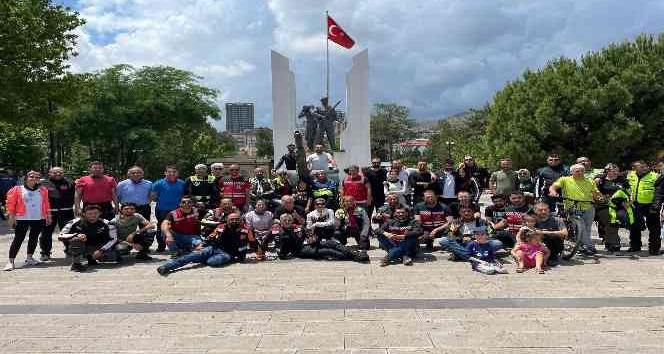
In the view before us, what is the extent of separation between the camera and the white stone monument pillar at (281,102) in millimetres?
19109

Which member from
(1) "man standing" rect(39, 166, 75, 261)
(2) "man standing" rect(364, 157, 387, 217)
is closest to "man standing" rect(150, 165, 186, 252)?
(1) "man standing" rect(39, 166, 75, 261)

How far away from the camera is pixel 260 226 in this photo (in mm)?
7859

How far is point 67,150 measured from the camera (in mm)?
40094

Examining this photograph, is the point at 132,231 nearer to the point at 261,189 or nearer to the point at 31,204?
the point at 31,204

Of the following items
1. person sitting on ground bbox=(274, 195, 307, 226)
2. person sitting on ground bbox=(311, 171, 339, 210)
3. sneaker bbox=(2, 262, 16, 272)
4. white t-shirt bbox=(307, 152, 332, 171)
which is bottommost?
sneaker bbox=(2, 262, 16, 272)

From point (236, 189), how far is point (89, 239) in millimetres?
2375

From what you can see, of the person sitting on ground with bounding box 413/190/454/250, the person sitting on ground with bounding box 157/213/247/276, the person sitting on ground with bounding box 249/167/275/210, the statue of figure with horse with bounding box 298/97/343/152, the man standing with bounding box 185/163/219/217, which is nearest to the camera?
the person sitting on ground with bounding box 157/213/247/276

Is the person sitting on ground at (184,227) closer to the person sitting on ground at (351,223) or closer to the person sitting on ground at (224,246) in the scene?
the person sitting on ground at (224,246)

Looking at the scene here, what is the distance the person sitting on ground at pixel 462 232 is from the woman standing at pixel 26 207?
5.87 meters

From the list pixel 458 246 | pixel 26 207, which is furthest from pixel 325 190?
pixel 26 207

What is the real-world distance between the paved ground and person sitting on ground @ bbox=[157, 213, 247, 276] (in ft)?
0.79

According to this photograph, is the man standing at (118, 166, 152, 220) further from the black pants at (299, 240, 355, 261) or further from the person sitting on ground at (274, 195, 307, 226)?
the black pants at (299, 240, 355, 261)

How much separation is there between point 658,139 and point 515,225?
17780 mm

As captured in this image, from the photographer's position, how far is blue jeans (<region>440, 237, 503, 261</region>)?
7.05m
